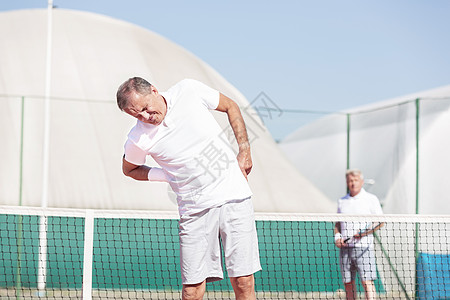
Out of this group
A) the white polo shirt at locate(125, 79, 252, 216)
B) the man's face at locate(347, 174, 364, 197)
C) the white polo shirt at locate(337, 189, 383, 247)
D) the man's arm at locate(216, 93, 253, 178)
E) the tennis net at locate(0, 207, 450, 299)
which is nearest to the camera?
the white polo shirt at locate(125, 79, 252, 216)

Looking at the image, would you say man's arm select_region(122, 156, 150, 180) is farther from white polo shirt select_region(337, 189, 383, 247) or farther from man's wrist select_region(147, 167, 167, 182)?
white polo shirt select_region(337, 189, 383, 247)

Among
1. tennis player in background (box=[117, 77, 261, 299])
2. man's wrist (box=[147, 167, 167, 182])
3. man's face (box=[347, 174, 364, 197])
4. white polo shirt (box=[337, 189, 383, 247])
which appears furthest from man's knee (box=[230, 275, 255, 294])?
man's face (box=[347, 174, 364, 197])

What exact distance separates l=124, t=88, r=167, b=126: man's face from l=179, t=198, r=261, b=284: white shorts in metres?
0.57

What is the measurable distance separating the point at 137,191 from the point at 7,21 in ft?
19.3

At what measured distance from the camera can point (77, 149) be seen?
10117mm

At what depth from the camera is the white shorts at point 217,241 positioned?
11.3 feet

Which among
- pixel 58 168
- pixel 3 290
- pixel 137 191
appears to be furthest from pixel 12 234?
pixel 137 191

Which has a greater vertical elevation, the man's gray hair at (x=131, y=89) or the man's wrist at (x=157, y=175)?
the man's gray hair at (x=131, y=89)

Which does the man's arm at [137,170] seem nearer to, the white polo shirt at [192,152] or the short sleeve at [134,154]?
the short sleeve at [134,154]

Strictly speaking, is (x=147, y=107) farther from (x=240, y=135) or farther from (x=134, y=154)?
(x=240, y=135)

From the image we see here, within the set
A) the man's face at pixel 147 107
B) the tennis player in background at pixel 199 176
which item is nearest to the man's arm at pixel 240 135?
the tennis player in background at pixel 199 176

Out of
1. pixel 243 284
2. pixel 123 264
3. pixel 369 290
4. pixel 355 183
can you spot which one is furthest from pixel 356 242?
pixel 243 284

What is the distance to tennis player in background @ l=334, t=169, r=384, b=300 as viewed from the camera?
657 centimetres

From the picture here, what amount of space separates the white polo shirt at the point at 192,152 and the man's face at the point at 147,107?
0.20 ft
